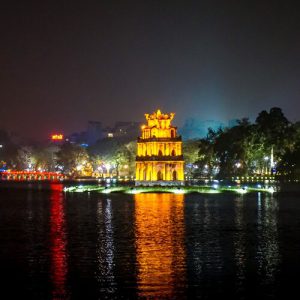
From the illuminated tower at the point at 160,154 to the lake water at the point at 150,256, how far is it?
76.1 m

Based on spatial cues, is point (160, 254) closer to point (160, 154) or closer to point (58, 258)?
point (58, 258)

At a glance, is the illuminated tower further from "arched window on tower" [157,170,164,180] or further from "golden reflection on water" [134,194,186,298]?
"golden reflection on water" [134,194,186,298]

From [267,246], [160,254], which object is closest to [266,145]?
[267,246]

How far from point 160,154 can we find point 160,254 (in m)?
100

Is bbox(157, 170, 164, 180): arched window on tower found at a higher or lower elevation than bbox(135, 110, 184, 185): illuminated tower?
lower

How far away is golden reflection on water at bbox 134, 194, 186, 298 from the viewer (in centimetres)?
2558

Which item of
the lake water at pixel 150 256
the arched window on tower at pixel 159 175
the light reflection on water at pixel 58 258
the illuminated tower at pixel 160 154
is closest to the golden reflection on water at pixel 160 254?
the lake water at pixel 150 256

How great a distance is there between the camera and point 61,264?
100 ft

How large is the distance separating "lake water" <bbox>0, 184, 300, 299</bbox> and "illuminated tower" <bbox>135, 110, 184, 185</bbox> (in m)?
76.1

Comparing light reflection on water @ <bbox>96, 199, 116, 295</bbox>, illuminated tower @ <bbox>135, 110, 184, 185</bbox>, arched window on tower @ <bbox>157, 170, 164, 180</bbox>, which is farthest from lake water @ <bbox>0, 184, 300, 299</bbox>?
arched window on tower @ <bbox>157, 170, 164, 180</bbox>

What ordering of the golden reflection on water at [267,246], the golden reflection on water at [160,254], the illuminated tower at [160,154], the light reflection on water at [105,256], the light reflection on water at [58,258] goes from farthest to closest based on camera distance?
the illuminated tower at [160,154] < the golden reflection on water at [267,246] < the light reflection on water at [105,256] < the golden reflection on water at [160,254] < the light reflection on water at [58,258]

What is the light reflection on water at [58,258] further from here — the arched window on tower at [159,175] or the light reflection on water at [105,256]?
the arched window on tower at [159,175]

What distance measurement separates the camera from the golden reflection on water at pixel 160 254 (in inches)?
1007

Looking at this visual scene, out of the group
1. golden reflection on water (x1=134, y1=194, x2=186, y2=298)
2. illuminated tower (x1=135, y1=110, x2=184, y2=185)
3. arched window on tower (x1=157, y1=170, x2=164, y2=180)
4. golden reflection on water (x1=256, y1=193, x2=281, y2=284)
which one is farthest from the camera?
arched window on tower (x1=157, y1=170, x2=164, y2=180)
